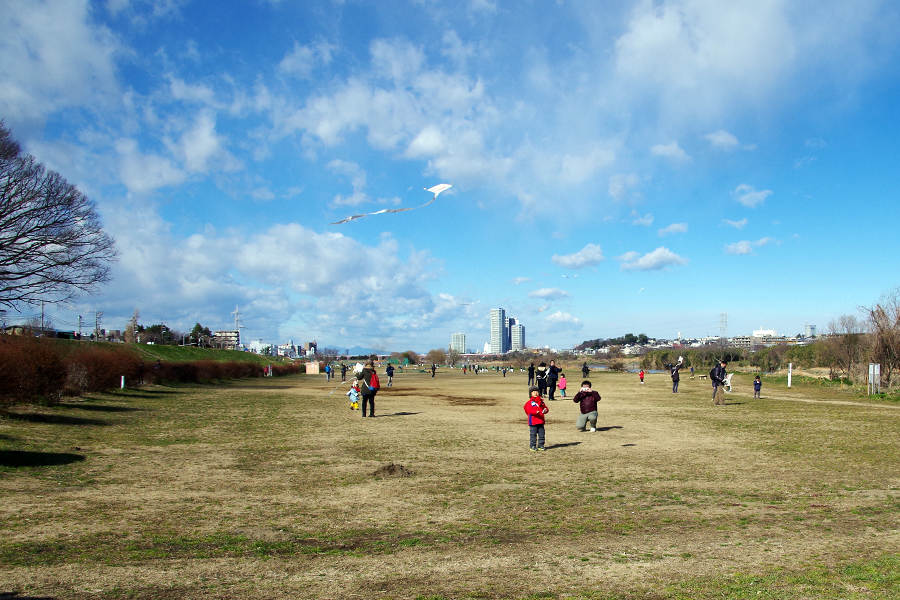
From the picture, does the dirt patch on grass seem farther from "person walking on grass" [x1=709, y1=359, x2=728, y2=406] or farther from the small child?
"person walking on grass" [x1=709, y1=359, x2=728, y2=406]

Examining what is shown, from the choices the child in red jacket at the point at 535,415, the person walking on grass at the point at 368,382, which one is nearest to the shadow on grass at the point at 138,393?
the person walking on grass at the point at 368,382

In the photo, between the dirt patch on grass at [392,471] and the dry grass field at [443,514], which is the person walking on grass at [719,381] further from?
the dirt patch on grass at [392,471]

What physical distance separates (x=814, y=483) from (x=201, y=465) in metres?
10.5

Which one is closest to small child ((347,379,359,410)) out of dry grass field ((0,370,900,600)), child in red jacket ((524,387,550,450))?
dry grass field ((0,370,900,600))

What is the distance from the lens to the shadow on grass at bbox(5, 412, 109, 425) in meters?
14.8

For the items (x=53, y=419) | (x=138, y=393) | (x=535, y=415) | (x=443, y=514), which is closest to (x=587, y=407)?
(x=535, y=415)

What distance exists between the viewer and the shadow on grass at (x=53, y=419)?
14805 millimetres

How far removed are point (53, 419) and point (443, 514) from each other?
13.4m

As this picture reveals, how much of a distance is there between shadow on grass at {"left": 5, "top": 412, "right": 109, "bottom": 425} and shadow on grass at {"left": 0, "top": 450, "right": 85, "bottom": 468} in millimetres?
4888

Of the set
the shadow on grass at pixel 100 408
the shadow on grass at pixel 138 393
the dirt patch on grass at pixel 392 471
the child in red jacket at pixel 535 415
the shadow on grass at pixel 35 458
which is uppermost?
the child in red jacket at pixel 535 415

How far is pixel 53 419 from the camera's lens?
1556cm

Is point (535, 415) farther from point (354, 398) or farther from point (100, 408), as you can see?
point (100, 408)

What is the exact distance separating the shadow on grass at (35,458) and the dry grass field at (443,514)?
74 mm

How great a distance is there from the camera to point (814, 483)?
9.00 meters
